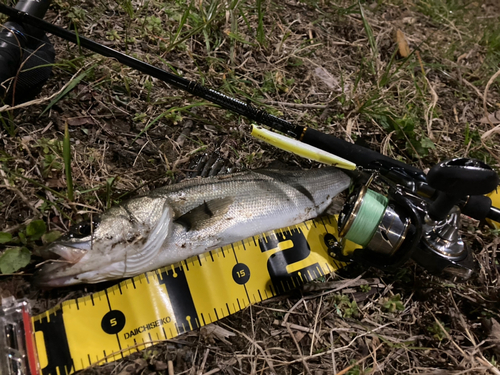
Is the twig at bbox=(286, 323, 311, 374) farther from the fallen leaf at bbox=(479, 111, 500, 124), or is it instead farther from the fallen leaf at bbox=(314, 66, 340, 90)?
the fallen leaf at bbox=(479, 111, 500, 124)

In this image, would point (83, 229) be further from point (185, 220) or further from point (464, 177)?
point (464, 177)

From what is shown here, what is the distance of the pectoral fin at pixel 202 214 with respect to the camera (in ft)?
7.84

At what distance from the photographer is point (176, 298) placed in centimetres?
223

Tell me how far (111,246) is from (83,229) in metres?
0.21

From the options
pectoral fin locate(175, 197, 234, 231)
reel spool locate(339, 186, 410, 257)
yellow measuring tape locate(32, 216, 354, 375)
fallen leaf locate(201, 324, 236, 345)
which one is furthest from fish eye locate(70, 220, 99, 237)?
reel spool locate(339, 186, 410, 257)

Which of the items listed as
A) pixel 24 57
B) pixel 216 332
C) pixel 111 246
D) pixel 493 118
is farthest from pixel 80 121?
pixel 493 118

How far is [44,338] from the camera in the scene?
1.93m

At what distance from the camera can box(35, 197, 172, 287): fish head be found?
6.57 ft

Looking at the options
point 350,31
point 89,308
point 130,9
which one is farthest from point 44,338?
point 350,31

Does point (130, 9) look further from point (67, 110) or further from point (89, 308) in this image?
point (89, 308)

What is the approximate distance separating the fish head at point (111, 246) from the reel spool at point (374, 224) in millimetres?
1344

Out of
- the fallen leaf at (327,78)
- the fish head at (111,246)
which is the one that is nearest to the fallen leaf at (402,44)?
the fallen leaf at (327,78)

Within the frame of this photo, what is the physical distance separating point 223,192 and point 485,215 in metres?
1.97

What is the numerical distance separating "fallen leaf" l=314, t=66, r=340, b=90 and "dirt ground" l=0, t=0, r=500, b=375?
2 centimetres
